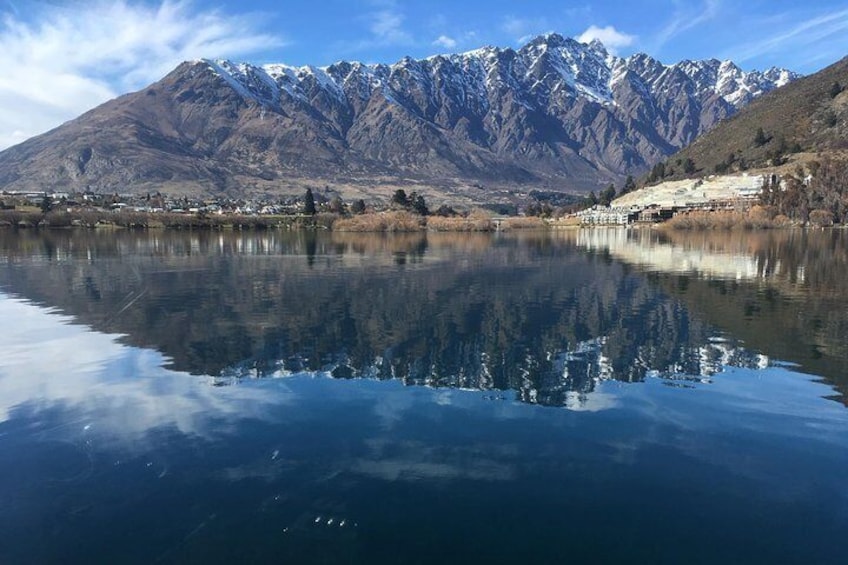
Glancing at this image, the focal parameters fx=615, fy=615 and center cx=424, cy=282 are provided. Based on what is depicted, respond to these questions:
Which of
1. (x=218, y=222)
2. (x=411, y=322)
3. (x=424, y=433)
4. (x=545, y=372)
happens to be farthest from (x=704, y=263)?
(x=218, y=222)

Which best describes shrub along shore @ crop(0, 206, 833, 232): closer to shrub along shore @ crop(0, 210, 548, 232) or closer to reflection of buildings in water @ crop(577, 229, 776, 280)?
shrub along shore @ crop(0, 210, 548, 232)

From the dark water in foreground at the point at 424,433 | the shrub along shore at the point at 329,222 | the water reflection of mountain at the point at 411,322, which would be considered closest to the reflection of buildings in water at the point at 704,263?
the water reflection of mountain at the point at 411,322

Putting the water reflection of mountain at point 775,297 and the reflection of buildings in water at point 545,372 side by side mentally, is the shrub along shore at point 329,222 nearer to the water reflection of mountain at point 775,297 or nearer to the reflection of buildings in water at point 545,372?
the water reflection of mountain at point 775,297

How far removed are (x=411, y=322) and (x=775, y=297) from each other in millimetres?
23358

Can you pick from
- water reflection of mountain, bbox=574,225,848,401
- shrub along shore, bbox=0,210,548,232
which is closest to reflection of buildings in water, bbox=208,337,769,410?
water reflection of mountain, bbox=574,225,848,401

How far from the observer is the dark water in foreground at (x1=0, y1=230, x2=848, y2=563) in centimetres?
1058

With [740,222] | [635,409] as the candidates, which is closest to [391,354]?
[635,409]

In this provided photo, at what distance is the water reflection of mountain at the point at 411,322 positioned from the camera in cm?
2166

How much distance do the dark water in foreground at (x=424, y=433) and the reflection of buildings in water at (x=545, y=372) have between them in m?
0.13

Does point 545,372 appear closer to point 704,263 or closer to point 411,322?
point 411,322

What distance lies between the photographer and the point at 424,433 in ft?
50.2

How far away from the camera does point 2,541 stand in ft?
34.6

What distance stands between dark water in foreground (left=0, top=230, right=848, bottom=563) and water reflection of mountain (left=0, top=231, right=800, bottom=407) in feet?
0.63

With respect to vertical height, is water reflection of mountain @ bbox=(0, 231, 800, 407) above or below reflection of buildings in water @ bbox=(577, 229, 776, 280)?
below
